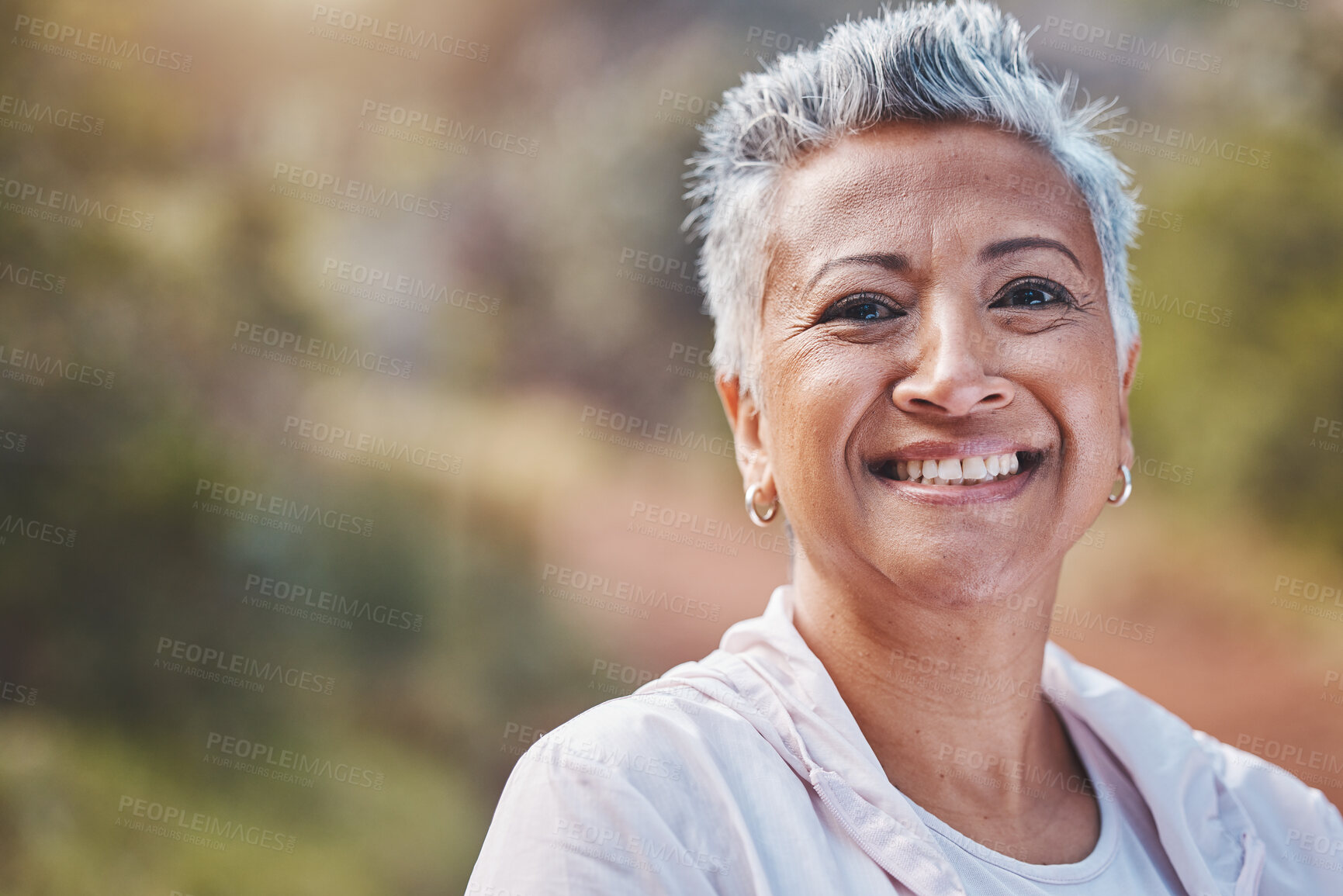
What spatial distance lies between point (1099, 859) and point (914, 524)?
0.46 meters

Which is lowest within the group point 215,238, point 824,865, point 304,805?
point 304,805

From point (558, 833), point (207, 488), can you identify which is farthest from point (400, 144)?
point (558, 833)

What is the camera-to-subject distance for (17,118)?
3.01m

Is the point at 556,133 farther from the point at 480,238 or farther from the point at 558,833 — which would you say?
the point at 558,833

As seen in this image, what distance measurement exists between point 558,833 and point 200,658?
2.63 meters

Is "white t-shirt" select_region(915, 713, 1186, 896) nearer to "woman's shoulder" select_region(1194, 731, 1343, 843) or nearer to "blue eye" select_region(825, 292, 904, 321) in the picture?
"woman's shoulder" select_region(1194, 731, 1343, 843)
